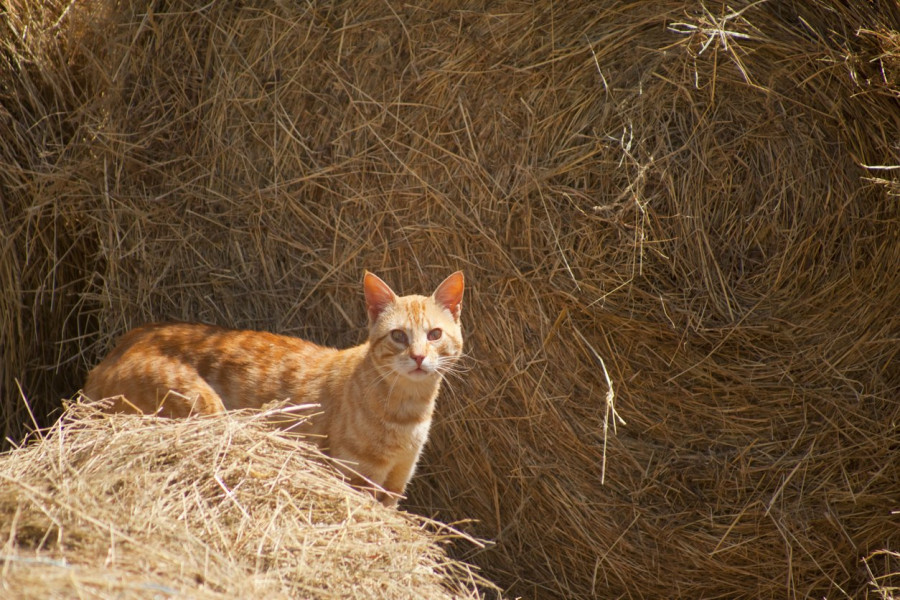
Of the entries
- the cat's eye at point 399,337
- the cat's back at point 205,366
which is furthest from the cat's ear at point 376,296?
the cat's back at point 205,366

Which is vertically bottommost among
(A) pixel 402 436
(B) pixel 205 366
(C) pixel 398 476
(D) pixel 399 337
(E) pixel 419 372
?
(C) pixel 398 476

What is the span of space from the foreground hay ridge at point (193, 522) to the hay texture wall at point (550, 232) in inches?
30.9

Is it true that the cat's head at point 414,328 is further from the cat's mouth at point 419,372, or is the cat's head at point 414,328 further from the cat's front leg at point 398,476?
the cat's front leg at point 398,476

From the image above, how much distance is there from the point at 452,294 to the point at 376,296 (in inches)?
11.1

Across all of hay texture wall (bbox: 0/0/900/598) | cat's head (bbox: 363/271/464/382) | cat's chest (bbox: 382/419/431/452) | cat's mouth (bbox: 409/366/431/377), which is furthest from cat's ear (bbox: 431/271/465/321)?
cat's chest (bbox: 382/419/431/452)

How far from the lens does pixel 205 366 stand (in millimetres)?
3018

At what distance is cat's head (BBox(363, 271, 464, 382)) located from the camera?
9.33ft

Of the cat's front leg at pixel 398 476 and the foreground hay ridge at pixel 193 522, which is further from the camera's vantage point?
the cat's front leg at pixel 398 476

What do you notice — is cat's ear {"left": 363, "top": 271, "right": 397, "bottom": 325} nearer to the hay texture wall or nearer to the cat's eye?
the cat's eye

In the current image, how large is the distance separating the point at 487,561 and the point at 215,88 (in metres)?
2.21

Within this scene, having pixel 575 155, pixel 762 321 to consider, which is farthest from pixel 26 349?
pixel 762 321

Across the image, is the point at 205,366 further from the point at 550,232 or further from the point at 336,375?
the point at 550,232

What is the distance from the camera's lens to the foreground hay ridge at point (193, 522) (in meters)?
1.79

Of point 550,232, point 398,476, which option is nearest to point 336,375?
point 398,476
